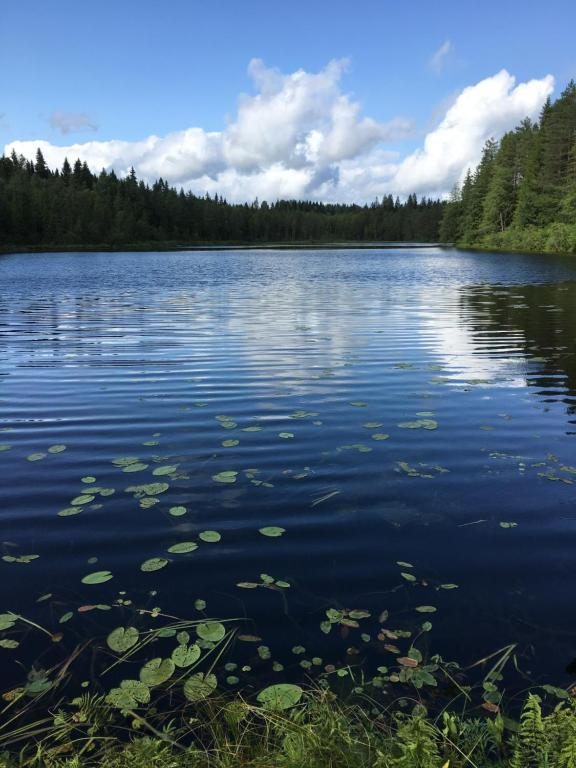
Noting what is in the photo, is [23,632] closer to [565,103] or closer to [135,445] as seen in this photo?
[135,445]

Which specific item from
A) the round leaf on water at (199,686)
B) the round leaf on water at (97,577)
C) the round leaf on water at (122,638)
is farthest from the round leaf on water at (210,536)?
the round leaf on water at (199,686)

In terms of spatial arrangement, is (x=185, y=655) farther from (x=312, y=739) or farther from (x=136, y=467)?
(x=136, y=467)

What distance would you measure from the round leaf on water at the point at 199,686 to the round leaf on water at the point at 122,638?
0.61m

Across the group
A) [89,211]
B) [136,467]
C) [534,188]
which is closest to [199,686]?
[136,467]

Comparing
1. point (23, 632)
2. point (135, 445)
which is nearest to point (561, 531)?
point (23, 632)

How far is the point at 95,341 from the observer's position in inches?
725

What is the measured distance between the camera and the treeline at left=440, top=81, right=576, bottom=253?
71125mm

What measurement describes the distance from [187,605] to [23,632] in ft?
4.20

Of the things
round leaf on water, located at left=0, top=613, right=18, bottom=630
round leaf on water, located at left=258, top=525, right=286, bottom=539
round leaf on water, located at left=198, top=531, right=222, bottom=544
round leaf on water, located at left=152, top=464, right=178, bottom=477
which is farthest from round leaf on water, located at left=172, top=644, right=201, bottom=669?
round leaf on water, located at left=152, top=464, right=178, bottom=477

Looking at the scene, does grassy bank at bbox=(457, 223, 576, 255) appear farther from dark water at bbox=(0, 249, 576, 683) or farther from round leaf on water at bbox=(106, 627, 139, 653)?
round leaf on water at bbox=(106, 627, 139, 653)

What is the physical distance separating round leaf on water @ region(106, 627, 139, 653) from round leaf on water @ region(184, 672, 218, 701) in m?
0.61

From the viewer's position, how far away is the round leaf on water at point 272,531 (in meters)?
5.91

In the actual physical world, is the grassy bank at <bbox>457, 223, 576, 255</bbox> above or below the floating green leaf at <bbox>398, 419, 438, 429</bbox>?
above

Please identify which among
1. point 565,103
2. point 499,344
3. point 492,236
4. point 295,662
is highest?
point 565,103
